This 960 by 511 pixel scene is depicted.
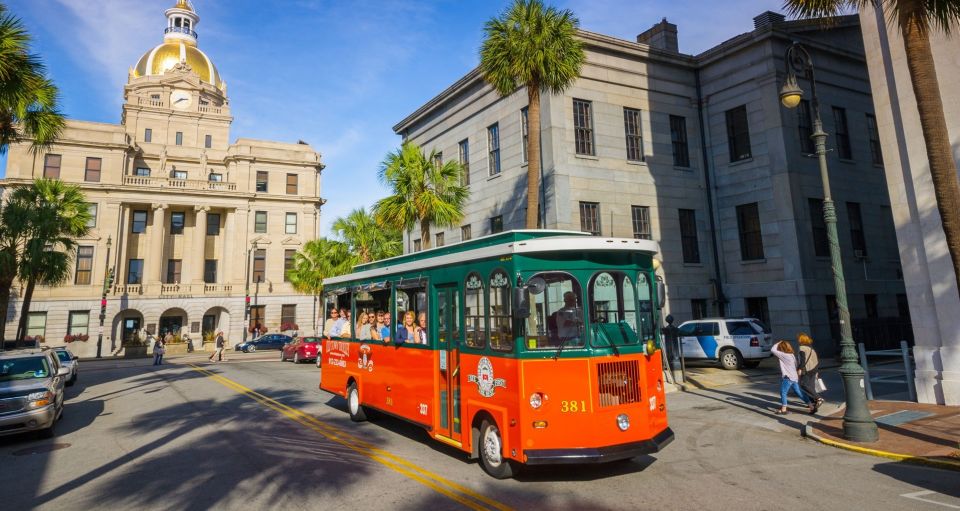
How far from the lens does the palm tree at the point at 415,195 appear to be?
21.0 metres

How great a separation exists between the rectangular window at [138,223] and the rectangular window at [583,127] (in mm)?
44470

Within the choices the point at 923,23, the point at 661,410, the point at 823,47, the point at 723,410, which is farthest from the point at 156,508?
the point at 823,47

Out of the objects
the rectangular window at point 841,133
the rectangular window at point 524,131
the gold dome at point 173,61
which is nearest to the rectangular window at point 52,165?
the gold dome at point 173,61

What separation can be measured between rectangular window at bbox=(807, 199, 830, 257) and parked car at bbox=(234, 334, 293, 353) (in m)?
36.9

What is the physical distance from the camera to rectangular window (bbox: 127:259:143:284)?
156ft

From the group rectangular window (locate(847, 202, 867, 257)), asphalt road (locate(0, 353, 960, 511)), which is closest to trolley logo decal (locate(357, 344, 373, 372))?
asphalt road (locate(0, 353, 960, 511))

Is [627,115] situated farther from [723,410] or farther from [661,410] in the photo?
[661,410]

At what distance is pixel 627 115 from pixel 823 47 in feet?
34.0

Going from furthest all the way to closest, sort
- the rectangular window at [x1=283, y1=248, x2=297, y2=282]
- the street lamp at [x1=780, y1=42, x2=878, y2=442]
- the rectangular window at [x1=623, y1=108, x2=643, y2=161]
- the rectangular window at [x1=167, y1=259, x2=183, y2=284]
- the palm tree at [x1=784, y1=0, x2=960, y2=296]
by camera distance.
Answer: the rectangular window at [x1=283, y1=248, x2=297, y2=282]
the rectangular window at [x1=167, y1=259, x2=183, y2=284]
the rectangular window at [x1=623, y1=108, x2=643, y2=161]
the street lamp at [x1=780, y1=42, x2=878, y2=442]
the palm tree at [x1=784, y1=0, x2=960, y2=296]

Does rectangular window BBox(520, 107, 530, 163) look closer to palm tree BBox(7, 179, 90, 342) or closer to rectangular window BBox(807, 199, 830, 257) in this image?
rectangular window BBox(807, 199, 830, 257)

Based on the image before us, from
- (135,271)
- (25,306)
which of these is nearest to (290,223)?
(135,271)

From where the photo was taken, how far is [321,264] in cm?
3950

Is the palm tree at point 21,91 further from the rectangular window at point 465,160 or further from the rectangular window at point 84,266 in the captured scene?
the rectangular window at point 84,266

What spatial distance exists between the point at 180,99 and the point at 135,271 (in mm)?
25821
